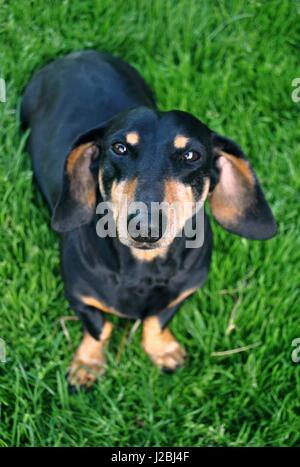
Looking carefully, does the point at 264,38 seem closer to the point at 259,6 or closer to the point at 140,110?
the point at 259,6

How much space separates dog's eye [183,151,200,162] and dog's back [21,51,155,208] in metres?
0.78

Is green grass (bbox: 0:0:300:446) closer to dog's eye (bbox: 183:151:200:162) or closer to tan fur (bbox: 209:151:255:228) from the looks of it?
tan fur (bbox: 209:151:255:228)

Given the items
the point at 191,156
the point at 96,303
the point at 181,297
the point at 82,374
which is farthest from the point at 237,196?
the point at 82,374

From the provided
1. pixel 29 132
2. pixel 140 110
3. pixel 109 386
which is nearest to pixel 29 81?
pixel 29 132

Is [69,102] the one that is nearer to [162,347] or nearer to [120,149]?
[120,149]

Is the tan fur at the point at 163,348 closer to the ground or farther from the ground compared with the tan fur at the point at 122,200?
closer to the ground

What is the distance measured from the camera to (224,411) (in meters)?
3.29

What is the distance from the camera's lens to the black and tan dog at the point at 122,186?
265 cm

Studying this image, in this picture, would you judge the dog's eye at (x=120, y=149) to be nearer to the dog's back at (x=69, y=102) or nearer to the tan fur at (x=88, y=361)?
the dog's back at (x=69, y=102)

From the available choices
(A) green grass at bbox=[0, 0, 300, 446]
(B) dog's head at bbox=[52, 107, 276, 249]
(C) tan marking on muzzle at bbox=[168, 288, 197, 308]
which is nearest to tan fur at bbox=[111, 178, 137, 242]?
(B) dog's head at bbox=[52, 107, 276, 249]

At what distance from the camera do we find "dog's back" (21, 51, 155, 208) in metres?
3.36

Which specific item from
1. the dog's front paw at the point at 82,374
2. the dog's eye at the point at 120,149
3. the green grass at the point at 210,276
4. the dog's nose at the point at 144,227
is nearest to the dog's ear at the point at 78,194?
the dog's eye at the point at 120,149

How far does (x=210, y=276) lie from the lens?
11.7ft
